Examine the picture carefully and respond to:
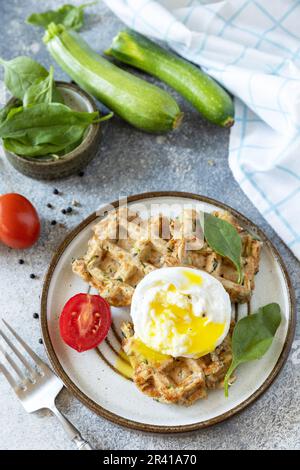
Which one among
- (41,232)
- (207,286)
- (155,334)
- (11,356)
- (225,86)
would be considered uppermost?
(225,86)

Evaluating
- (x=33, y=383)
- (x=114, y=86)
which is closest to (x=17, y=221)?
(x=33, y=383)

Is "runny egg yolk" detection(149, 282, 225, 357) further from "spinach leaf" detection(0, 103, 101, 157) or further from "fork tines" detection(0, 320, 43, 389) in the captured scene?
"spinach leaf" detection(0, 103, 101, 157)

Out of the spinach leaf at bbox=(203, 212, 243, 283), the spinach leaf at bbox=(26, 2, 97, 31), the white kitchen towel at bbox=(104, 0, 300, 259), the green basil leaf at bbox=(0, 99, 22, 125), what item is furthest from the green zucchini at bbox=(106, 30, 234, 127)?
the spinach leaf at bbox=(203, 212, 243, 283)

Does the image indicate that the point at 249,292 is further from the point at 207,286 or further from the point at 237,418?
the point at 237,418

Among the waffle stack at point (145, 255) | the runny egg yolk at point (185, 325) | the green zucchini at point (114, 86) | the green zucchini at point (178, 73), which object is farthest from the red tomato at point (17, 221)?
the green zucchini at point (178, 73)

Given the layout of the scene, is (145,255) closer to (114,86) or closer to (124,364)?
(124,364)

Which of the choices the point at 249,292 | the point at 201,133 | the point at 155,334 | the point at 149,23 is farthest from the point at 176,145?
the point at 155,334
